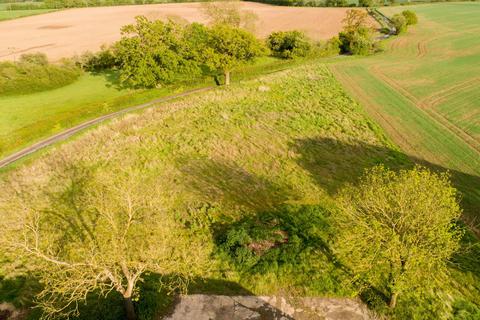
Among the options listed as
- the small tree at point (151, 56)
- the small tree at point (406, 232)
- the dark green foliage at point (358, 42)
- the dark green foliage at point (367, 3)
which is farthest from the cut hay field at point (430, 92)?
the dark green foliage at point (367, 3)

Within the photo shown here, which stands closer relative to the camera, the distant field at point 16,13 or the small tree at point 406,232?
the small tree at point 406,232

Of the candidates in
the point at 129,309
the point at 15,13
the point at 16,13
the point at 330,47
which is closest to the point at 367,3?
the point at 330,47

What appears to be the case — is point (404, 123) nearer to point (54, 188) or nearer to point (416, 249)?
point (416, 249)

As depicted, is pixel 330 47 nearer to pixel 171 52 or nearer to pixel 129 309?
pixel 171 52

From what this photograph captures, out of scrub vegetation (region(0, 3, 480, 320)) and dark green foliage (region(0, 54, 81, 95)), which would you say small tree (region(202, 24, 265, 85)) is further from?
dark green foliage (region(0, 54, 81, 95))

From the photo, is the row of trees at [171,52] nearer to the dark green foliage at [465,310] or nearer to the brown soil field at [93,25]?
the brown soil field at [93,25]

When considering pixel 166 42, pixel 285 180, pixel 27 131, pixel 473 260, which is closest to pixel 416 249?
pixel 473 260
